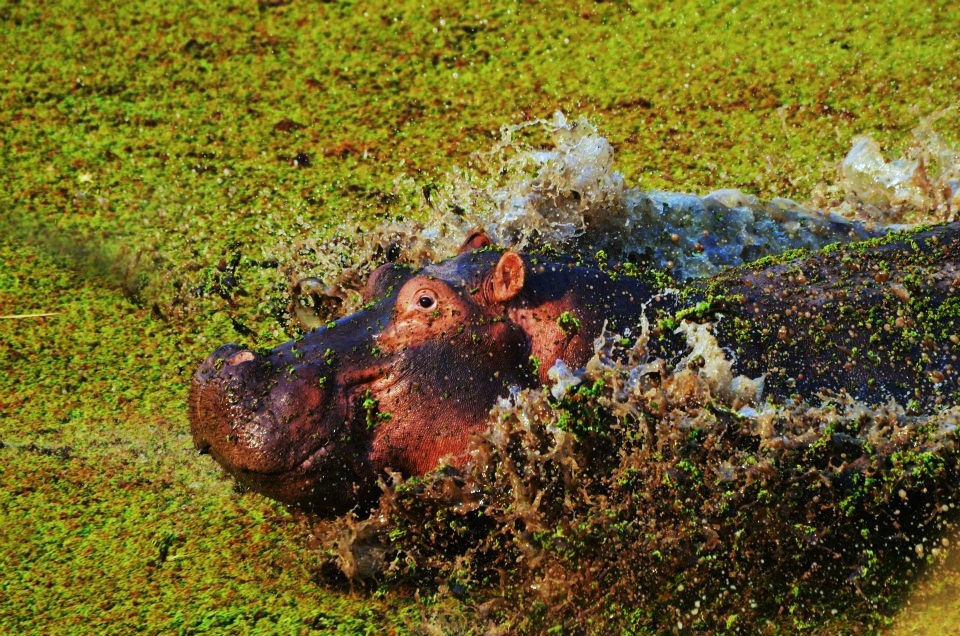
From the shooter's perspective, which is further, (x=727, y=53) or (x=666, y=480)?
(x=727, y=53)

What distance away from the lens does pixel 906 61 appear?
6625 millimetres

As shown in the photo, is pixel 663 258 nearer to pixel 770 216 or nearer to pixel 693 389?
pixel 770 216

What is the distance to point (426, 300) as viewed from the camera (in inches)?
140

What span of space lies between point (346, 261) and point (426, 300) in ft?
4.95

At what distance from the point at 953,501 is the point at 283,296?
3.07 metres

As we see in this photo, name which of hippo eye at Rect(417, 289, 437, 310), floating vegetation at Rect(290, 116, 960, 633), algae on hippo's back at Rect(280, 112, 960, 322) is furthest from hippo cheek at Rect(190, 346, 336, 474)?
algae on hippo's back at Rect(280, 112, 960, 322)

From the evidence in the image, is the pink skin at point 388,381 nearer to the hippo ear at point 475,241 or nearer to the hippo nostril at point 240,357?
the hippo nostril at point 240,357

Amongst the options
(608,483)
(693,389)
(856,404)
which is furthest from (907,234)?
(608,483)

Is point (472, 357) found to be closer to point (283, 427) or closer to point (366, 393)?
point (366, 393)

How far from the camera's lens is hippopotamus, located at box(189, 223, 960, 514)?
11.1 feet

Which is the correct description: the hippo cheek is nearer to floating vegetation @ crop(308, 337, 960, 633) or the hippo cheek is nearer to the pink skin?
the pink skin

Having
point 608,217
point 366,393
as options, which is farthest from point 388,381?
point 608,217

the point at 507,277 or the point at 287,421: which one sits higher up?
the point at 507,277

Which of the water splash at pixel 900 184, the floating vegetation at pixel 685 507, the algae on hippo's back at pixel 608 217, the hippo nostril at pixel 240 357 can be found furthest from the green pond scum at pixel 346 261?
the hippo nostril at pixel 240 357
